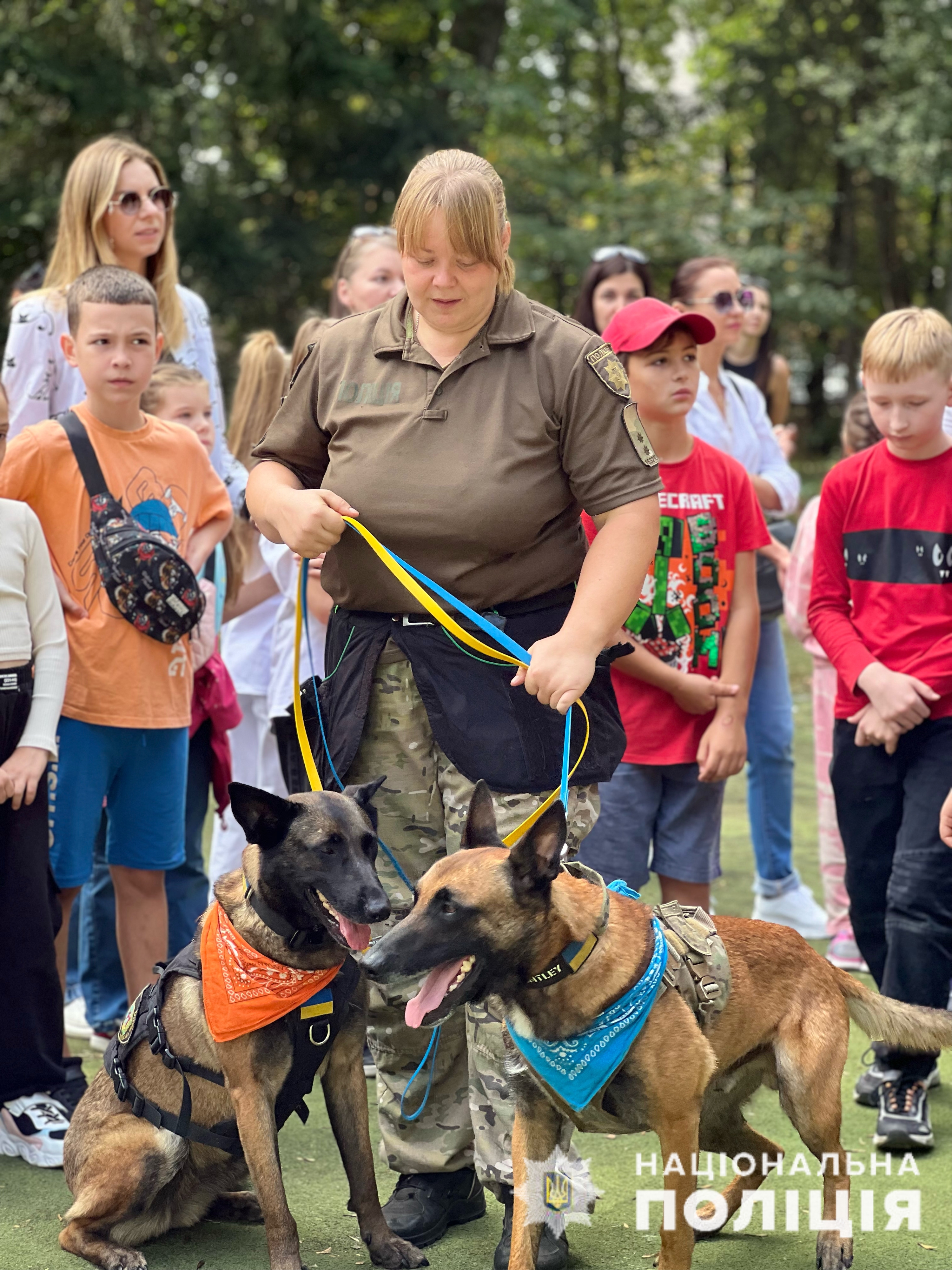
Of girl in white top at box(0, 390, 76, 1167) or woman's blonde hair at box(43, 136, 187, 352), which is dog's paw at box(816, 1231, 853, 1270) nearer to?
girl in white top at box(0, 390, 76, 1167)

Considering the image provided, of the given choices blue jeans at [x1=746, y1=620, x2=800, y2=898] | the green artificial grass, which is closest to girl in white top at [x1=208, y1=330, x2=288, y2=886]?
the green artificial grass

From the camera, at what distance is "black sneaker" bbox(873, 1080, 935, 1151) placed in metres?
3.86

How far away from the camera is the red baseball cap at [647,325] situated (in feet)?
13.6

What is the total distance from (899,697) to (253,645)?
259 centimetres

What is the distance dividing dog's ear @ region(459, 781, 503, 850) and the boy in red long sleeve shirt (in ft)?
5.33

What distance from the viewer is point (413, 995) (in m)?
3.33

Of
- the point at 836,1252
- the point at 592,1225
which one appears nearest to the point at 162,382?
the point at 592,1225

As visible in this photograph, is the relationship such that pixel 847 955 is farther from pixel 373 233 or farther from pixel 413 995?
pixel 373 233

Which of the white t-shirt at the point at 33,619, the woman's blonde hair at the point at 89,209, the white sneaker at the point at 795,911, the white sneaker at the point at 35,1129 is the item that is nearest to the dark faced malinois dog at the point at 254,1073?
the white sneaker at the point at 35,1129

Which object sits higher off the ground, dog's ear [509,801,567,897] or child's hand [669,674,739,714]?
child's hand [669,674,739,714]

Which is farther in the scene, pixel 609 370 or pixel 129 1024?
pixel 129 1024

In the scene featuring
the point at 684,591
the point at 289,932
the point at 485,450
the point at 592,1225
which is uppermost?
the point at 485,450

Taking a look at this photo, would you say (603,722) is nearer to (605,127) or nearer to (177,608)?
(177,608)

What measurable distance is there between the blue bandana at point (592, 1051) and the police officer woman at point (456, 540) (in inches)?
14.2
